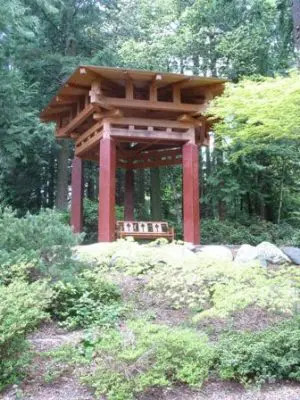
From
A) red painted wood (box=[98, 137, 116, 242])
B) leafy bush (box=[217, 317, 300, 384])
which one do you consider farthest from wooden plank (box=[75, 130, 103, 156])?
leafy bush (box=[217, 317, 300, 384])

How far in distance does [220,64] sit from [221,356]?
16.0m

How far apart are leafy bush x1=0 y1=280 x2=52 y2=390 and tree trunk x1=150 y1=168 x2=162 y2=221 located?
11618 millimetres

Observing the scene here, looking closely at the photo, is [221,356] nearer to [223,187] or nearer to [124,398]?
[124,398]

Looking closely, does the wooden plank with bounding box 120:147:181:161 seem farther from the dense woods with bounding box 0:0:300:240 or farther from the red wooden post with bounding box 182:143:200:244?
the red wooden post with bounding box 182:143:200:244

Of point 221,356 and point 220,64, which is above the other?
point 220,64

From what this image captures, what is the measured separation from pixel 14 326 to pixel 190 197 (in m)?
7.56

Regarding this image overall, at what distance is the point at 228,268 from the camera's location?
16.4 ft

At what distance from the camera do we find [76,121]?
11555 millimetres

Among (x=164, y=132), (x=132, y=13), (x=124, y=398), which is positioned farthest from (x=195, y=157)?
(x=132, y=13)

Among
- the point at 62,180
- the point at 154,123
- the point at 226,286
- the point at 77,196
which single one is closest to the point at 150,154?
the point at 77,196

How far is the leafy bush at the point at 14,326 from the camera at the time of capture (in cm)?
349

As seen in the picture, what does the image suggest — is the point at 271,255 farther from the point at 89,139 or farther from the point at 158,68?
the point at 158,68

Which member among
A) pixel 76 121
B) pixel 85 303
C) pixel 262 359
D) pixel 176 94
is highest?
pixel 176 94

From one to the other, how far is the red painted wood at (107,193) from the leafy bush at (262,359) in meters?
6.11
